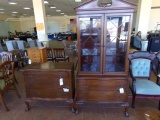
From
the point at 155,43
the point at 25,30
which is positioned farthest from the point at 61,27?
the point at 155,43

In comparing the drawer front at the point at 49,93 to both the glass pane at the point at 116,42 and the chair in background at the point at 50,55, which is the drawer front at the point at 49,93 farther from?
the chair in background at the point at 50,55

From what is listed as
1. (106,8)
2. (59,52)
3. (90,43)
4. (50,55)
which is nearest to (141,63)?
(90,43)

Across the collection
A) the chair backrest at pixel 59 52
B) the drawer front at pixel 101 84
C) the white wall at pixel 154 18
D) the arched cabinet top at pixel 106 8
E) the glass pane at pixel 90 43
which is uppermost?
the white wall at pixel 154 18

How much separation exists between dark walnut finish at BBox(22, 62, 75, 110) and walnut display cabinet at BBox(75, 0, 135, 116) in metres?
0.16

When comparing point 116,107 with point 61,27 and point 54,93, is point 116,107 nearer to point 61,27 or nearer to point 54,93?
point 54,93

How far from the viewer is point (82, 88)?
6.86 ft

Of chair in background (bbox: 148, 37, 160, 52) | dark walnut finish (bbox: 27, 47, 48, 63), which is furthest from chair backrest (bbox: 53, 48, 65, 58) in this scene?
chair in background (bbox: 148, 37, 160, 52)

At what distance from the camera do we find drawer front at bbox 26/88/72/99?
217cm

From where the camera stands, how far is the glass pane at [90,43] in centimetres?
189

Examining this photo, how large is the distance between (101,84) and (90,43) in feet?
2.27

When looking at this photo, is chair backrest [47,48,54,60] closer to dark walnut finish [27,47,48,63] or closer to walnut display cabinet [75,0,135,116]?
dark walnut finish [27,47,48,63]

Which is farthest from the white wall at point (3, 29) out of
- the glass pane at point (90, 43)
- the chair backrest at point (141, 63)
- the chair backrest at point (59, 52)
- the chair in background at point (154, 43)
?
the chair backrest at point (141, 63)

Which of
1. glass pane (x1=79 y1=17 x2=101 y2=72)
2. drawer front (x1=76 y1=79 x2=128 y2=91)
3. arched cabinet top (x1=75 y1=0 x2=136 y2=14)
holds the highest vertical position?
arched cabinet top (x1=75 y1=0 x2=136 y2=14)

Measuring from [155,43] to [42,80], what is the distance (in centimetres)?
473
